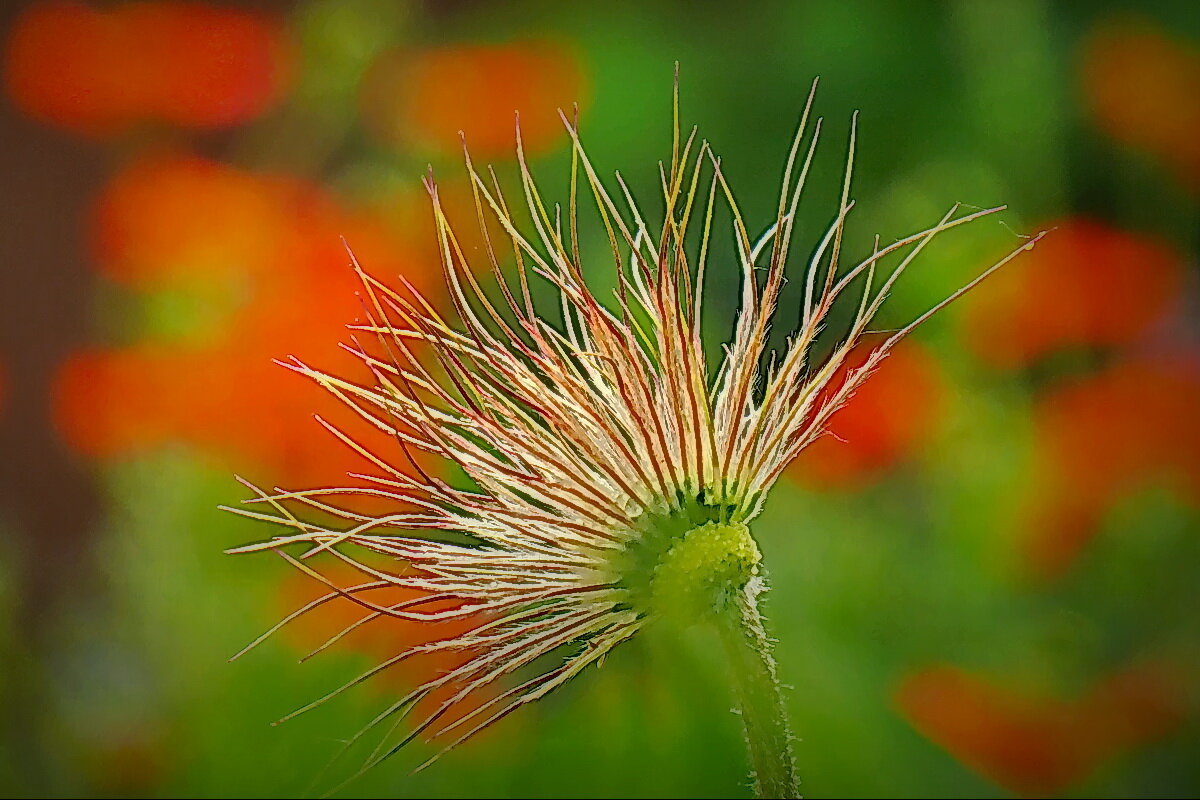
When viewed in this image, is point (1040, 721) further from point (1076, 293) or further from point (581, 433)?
point (581, 433)

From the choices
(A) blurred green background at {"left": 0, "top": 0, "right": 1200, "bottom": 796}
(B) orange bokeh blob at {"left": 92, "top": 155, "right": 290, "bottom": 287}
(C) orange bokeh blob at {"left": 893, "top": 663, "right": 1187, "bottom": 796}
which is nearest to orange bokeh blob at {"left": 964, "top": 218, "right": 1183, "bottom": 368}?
(A) blurred green background at {"left": 0, "top": 0, "right": 1200, "bottom": 796}

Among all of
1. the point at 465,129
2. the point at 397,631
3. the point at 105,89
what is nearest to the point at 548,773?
the point at 397,631

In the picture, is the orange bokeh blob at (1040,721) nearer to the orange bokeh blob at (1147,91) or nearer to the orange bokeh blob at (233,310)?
the orange bokeh blob at (1147,91)

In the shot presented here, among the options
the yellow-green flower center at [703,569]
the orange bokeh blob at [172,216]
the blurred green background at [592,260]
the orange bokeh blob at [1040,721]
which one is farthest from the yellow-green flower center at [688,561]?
the orange bokeh blob at [172,216]

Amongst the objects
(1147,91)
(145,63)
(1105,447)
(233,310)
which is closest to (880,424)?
(1105,447)

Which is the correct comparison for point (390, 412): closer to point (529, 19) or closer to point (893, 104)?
point (529, 19)
